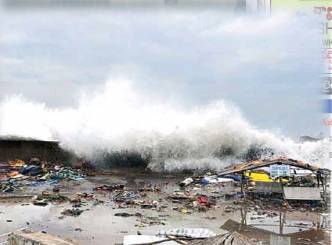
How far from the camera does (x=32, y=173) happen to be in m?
4.99

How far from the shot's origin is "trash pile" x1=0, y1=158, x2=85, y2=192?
15.4ft

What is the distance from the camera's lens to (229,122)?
572 centimetres

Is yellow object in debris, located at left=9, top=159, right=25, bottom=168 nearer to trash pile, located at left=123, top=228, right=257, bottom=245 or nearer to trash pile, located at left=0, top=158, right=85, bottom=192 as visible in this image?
trash pile, located at left=0, top=158, right=85, bottom=192

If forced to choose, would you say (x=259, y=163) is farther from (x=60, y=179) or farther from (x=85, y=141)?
(x=85, y=141)

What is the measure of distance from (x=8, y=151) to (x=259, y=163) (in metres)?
2.82

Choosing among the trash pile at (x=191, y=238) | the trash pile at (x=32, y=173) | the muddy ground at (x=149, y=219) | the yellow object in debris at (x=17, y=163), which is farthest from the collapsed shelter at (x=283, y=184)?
the yellow object in debris at (x=17, y=163)

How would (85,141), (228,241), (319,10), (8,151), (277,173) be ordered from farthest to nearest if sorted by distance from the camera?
1. (85,141)
2. (8,151)
3. (277,173)
4. (228,241)
5. (319,10)

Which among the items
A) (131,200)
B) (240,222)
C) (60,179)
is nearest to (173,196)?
(131,200)

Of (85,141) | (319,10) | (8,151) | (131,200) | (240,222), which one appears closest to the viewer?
(319,10)

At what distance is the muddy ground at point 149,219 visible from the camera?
323 cm

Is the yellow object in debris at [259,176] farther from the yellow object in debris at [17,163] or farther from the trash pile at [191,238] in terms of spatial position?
the yellow object in debris at [17,163]

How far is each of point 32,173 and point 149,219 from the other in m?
1.88

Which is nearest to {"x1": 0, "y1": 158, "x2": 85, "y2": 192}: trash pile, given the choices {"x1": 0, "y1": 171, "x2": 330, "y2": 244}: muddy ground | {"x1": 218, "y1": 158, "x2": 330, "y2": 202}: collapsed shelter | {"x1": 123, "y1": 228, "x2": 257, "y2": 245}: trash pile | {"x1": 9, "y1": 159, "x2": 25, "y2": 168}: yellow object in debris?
{"x1": 9, "y1": 159, "x2": 25, "y2": 168}: yellow object in debris

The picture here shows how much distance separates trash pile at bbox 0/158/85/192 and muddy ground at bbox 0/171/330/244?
0.21 meters
